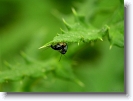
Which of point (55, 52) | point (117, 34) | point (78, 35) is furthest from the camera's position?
point (55, 52)

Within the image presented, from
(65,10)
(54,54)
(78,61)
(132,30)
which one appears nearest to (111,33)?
(132,30)

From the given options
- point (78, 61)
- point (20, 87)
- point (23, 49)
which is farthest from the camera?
point (23, 49)

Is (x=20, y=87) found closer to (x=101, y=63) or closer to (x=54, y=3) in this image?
(x=101, y=63)

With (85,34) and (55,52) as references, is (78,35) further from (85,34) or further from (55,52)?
(55,52)

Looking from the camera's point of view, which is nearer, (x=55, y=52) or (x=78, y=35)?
(x=78, y=35)

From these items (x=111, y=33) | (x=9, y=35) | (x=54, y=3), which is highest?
(x=54, y=3)

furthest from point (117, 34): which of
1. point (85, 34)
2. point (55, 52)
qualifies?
point (55, 52)

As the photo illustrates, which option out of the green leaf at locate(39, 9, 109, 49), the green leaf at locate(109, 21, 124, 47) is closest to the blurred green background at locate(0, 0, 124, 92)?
the green leaf at locate(109, 21, 124, 47)

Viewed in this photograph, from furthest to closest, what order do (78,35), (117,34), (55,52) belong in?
1. (55,52)
2. (117,34)
3. (78,35)
